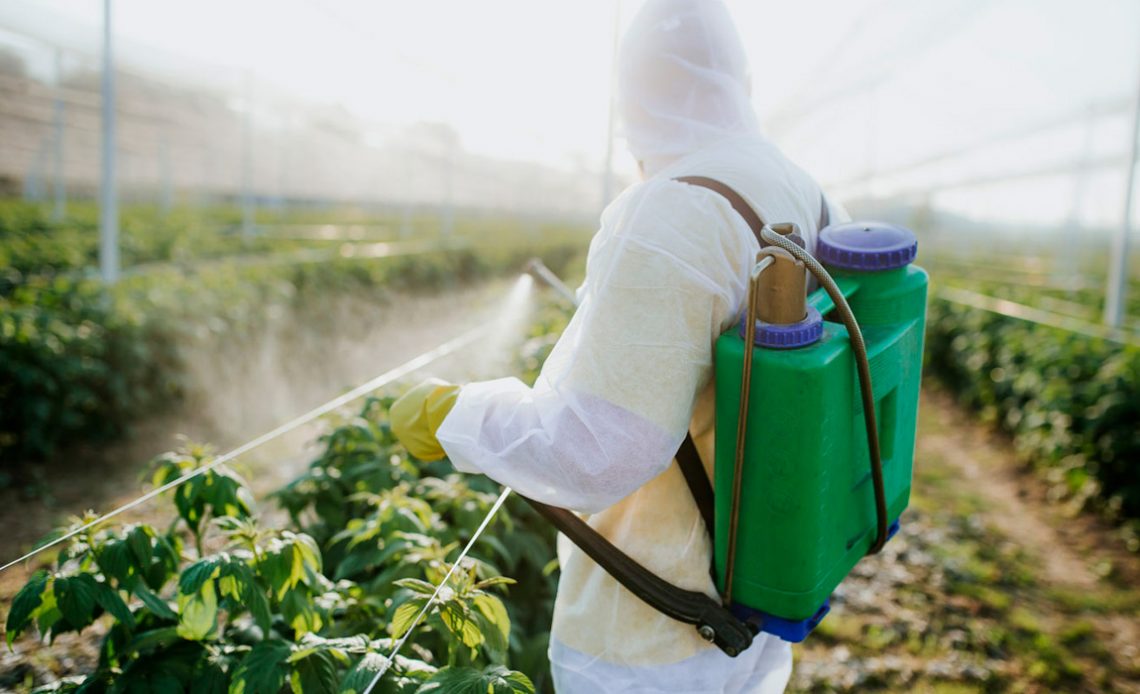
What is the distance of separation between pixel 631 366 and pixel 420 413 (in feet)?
1.40

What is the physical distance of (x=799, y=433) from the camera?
107 centimetres

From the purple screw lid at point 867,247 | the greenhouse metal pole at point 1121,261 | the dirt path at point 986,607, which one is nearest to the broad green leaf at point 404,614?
the purple screw lid at point 867,247

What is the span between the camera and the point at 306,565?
4.82ft

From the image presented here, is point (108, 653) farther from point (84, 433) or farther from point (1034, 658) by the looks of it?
point (84, 433)

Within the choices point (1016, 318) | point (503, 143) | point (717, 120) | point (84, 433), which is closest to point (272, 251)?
point (84, 433)

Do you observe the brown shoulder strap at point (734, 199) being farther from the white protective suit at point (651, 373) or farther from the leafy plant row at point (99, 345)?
the leafy plant row at point (99, 345)

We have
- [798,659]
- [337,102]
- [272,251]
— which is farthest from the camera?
[337,102]

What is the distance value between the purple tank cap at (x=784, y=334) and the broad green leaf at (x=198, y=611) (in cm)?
102

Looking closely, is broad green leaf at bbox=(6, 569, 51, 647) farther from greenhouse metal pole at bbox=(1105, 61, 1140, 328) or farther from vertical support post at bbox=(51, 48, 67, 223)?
vertical support post at bbox=(51, 48, 67, 223)

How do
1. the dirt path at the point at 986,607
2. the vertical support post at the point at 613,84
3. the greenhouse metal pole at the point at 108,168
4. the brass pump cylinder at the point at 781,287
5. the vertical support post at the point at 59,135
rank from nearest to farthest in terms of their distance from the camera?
the brass pump cylinder at the point at 781,287
the vertical support post at the point at 613,84
the dirt path at the point at 986,607
the greenhouse metal pole at the point at 108,168
the vertical support post at the point at 59,135

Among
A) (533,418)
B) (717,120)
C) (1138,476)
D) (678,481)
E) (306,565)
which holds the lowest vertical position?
(1138,476)

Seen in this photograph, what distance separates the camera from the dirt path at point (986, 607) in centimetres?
295

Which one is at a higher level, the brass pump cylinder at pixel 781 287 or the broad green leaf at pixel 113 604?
the brass pump cylinder at pixel 781 287

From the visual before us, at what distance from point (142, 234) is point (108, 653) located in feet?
36.4
